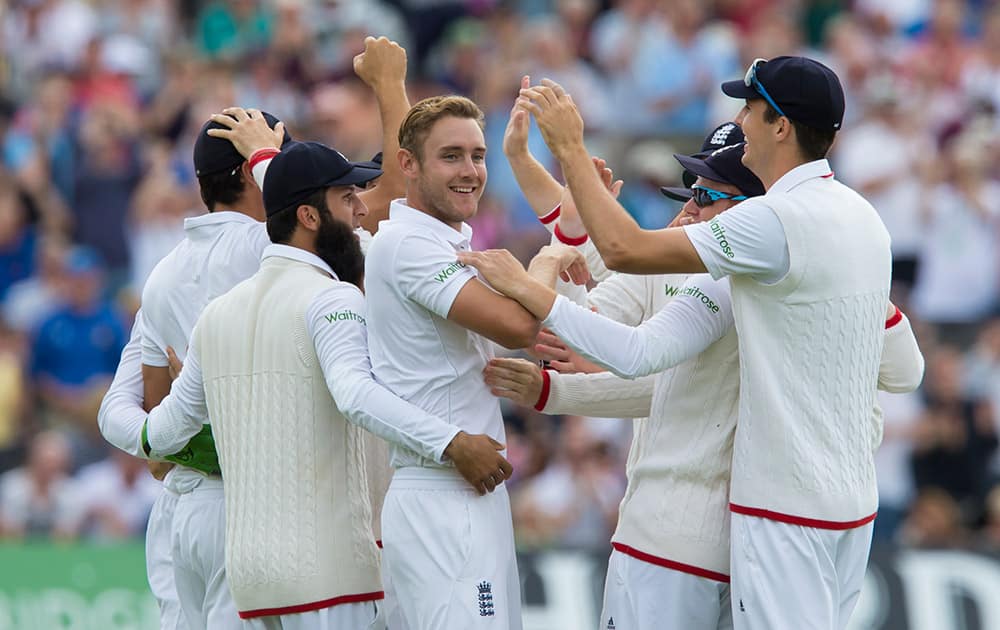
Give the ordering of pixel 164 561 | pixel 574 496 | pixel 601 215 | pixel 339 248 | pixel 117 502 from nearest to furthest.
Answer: pixel 601 215 < pixel 339 248 < pixel 164 561 < pixel 574 496 < pixel 117 502

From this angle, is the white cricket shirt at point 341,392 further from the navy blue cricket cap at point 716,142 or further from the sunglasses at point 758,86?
the sunglasses at point 758,86

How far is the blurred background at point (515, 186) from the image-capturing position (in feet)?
40.1

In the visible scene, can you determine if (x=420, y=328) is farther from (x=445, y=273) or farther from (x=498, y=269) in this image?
(x=498, y=269)

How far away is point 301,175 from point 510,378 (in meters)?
1.15

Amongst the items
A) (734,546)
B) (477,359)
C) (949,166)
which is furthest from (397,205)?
(949,166)

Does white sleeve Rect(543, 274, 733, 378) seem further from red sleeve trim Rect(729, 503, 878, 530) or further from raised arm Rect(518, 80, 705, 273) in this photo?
red sleeve trim Rect(729, 503, 878, 530)

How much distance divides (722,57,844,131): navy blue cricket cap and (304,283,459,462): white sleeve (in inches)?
68.4

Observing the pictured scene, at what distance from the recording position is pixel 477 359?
6.73 m

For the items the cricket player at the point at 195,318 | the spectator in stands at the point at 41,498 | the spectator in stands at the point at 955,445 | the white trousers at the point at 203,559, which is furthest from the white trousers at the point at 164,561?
the spectator in stands at the point at 955,445

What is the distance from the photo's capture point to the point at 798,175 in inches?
252

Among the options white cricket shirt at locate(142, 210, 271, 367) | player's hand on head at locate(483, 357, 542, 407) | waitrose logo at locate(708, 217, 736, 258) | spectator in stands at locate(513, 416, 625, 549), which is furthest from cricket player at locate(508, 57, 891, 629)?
spectator in stands at locate(513, 416, 625, 549)

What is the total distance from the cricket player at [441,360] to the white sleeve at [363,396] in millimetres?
89

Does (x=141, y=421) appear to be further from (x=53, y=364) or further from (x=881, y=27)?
(x=881, y=27)

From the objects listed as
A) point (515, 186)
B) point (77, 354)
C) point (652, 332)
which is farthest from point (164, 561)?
point (515, 186)
